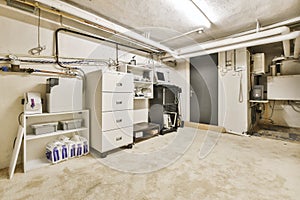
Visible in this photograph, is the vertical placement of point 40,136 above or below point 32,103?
below

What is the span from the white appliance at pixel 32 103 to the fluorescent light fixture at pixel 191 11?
227cm

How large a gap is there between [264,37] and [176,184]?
2963mm

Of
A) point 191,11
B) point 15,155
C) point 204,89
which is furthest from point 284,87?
point 15,155

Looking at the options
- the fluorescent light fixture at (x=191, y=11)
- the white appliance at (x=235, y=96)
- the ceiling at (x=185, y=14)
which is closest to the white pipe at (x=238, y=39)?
the ceiling at (x=185, y=14)

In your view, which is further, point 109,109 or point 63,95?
point 109,109

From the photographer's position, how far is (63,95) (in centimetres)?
214

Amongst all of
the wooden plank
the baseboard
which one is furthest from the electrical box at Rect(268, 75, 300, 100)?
the wooden plank

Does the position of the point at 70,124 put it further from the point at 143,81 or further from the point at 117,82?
the point at 143,81

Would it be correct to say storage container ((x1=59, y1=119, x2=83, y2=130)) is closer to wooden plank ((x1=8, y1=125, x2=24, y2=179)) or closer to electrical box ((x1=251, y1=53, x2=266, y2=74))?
wooden plank ((x1=8, y1=125, x2=24, y2=179))

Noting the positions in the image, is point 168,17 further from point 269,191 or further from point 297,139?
point 297,139

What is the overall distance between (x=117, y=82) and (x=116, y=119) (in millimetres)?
592

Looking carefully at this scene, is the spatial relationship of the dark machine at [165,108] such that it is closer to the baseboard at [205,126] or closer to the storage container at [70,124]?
the baseboard at [205,126]

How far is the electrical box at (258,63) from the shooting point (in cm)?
368

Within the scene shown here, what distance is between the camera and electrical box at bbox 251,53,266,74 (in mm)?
3681
